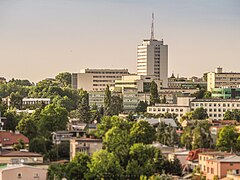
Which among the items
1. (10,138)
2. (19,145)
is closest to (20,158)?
(19,145)

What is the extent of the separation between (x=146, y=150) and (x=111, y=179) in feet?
7.60

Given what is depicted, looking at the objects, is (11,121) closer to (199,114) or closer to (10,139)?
(10,139)

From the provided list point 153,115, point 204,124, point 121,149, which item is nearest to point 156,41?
point 153,115

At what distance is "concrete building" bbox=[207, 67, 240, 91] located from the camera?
242ft

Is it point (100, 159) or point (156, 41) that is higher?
point (156, 41)

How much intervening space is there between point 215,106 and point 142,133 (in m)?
25.6

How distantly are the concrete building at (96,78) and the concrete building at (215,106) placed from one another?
960 inches

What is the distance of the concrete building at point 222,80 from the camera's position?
73.6 metres

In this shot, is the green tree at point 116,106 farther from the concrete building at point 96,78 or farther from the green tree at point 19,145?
the concrete building at point 96,78

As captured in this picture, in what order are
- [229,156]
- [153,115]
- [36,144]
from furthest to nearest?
[153,115], [36,144], [229,156]

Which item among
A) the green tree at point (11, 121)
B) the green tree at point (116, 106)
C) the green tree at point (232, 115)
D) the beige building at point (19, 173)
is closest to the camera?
the beige building at point (19, 173)

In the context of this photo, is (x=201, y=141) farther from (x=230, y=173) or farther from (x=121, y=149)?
(x=230, y=173)

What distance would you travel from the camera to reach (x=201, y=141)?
34.8 meters

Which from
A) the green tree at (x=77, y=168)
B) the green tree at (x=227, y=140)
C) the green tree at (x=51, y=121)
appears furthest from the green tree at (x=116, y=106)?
the green tree at (x=77, y=168)
